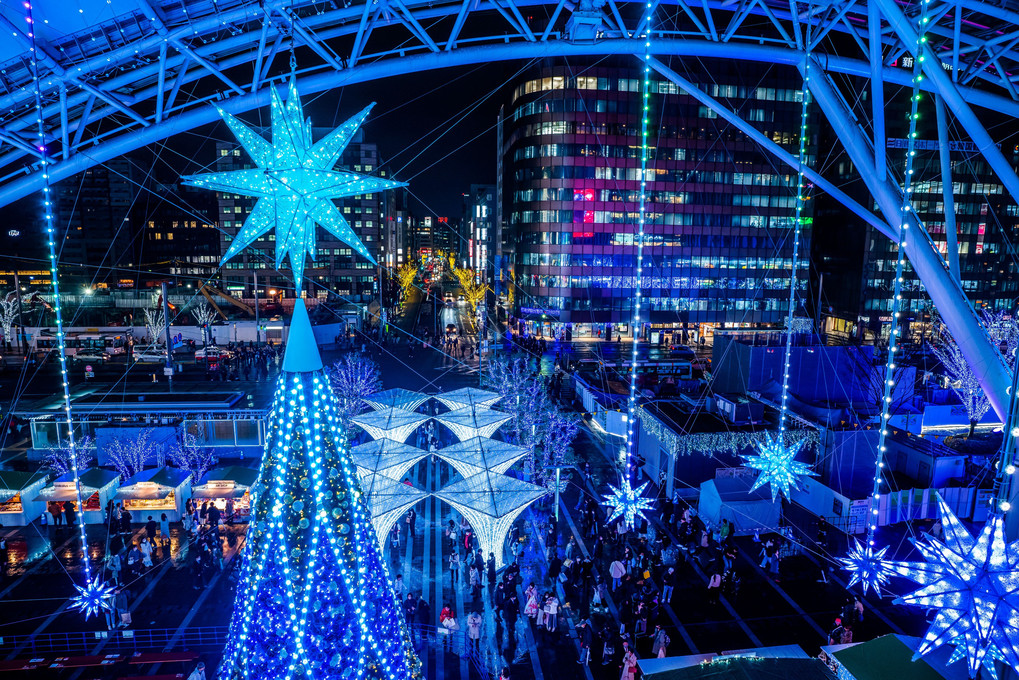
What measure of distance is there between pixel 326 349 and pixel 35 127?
2957cm

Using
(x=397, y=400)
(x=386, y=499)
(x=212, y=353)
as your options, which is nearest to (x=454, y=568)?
(x=386, y=499)

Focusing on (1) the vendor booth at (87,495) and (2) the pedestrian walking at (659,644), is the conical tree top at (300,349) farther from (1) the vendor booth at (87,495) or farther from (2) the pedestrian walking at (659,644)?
(1) the vendor booth at (87,495)

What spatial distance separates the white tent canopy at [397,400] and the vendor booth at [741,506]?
30.6ft

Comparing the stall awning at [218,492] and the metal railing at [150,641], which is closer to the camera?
the metal railing at [150,641]

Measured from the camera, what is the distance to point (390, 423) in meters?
17.3

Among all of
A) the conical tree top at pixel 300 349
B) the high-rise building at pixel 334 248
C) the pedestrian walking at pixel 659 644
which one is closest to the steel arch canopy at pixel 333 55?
the conical tree top at pixel 300 349

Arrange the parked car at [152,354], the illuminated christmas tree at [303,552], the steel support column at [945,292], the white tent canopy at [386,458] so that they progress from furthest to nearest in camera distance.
Answer: the parked car at [152,354]
the white tent canopy at [386,458]
the steel support column at [945,292]
the illuminated christmas tree at [303,552]

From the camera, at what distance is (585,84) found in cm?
4684

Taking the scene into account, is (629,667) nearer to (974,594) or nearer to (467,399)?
(974,594)

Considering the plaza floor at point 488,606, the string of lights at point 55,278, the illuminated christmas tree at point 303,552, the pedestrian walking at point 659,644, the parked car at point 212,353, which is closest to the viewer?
the illuminated christmas tree at point 303,552

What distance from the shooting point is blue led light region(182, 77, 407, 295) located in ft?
16.9

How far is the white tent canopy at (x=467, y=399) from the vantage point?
61.8 ft

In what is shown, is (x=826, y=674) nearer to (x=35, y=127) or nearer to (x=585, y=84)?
(x=35, y=127)

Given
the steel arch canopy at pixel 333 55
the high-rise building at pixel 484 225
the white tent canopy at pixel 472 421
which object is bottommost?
the white tent canopy at pixel 472 421
